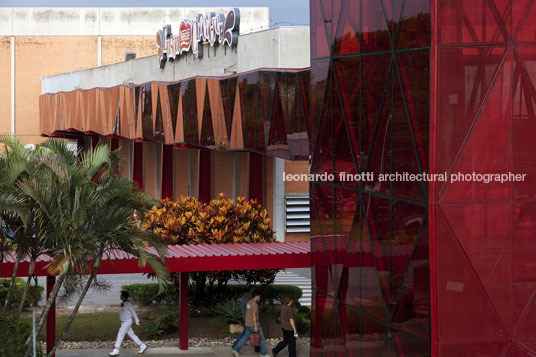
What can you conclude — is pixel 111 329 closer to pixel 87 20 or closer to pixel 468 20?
pixel 468 20

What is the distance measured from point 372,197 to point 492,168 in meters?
2.62

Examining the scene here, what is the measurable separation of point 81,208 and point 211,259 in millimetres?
5221

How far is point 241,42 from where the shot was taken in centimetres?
3625

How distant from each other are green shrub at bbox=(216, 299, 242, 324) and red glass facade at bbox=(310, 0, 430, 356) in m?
5.37

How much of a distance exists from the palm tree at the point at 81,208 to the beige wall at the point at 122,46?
170 feet

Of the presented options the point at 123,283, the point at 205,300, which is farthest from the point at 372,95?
the point at 123,283

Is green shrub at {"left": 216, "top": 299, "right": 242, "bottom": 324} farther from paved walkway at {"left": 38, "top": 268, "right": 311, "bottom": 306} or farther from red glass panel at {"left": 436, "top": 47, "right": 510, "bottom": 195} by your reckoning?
red glass panel at {"left": 436, "top": 47, "right": 510, "bottom": 195}

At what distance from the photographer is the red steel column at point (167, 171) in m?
45.0

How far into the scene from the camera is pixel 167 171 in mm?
45031

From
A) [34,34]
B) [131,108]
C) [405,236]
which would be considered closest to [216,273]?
[405,236]

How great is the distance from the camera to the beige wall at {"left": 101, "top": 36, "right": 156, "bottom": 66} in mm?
67625

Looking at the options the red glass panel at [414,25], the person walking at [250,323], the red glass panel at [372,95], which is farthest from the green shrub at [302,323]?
the red glass panel at [414,25]

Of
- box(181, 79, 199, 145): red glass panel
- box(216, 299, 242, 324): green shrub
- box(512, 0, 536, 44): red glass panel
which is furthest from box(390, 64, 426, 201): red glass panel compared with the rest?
box(181, 79, 199, 145): red glass panel

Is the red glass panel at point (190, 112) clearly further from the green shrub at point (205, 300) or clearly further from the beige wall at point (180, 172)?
the beige wall at point (180, 172)
